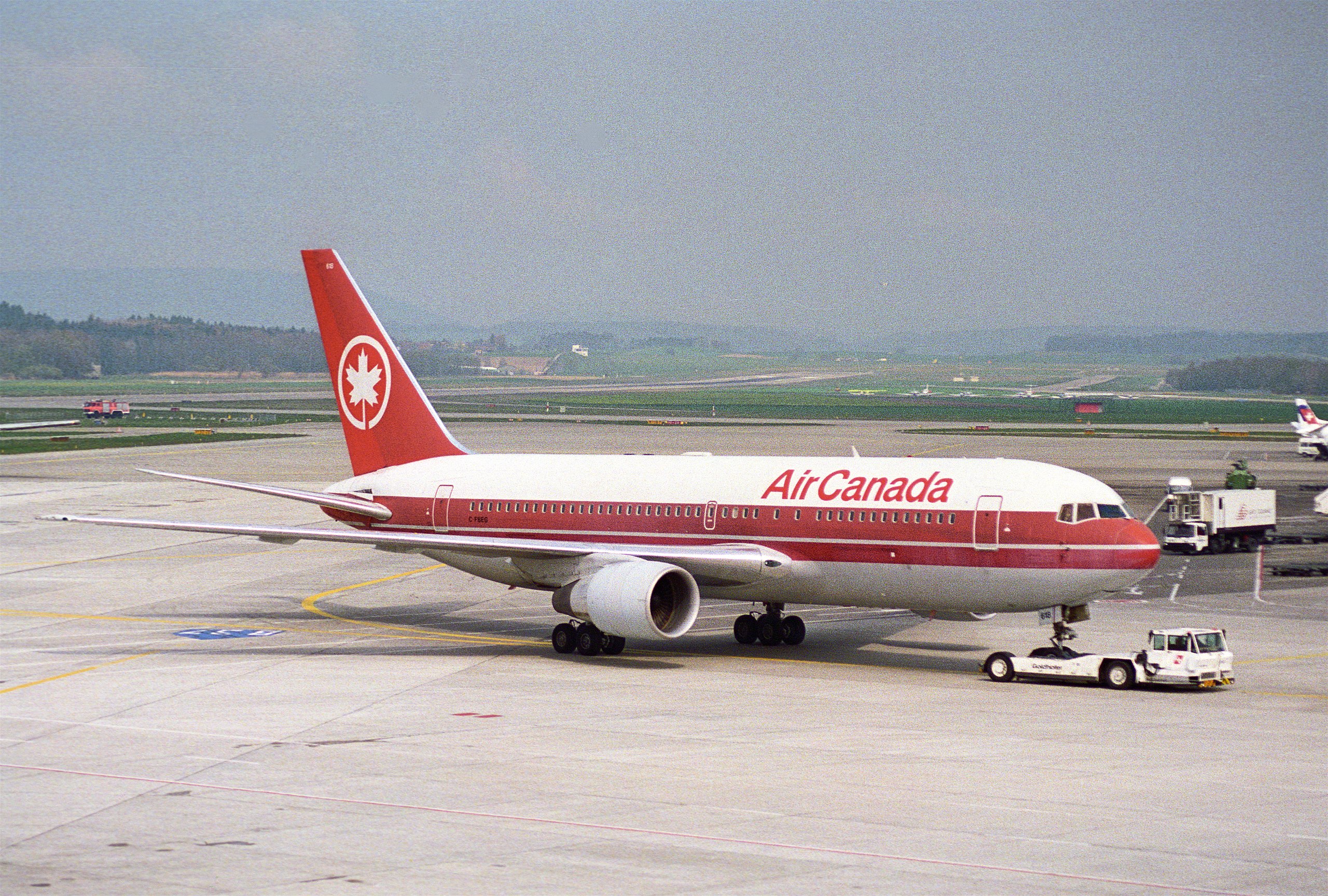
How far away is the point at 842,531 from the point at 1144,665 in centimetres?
682

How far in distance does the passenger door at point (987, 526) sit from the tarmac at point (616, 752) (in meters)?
2.83

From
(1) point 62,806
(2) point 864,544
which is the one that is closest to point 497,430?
(2) point 864,544

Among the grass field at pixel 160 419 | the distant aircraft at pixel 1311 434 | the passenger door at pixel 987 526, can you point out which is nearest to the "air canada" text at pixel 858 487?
the passenger door at pixel 987 526

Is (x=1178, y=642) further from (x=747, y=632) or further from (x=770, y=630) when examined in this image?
(x=747, y=632)

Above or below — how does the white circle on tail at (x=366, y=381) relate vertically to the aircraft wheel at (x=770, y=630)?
above

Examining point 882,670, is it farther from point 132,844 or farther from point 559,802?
point 132,844

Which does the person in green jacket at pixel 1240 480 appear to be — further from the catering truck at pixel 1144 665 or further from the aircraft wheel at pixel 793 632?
the catering truck at pixel 1144 665

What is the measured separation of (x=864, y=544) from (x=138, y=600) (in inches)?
848

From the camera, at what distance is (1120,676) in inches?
1162

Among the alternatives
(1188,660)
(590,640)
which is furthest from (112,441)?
(1188,660)

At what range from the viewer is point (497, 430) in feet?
424

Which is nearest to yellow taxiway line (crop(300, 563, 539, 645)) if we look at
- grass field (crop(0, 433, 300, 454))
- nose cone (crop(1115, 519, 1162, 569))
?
nose cone (crop(1115, 519, 1162, 569))

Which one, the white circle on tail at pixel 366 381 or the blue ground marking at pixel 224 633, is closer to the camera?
the blue ground marking at pixel 224 633

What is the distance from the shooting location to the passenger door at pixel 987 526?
1197 inches
